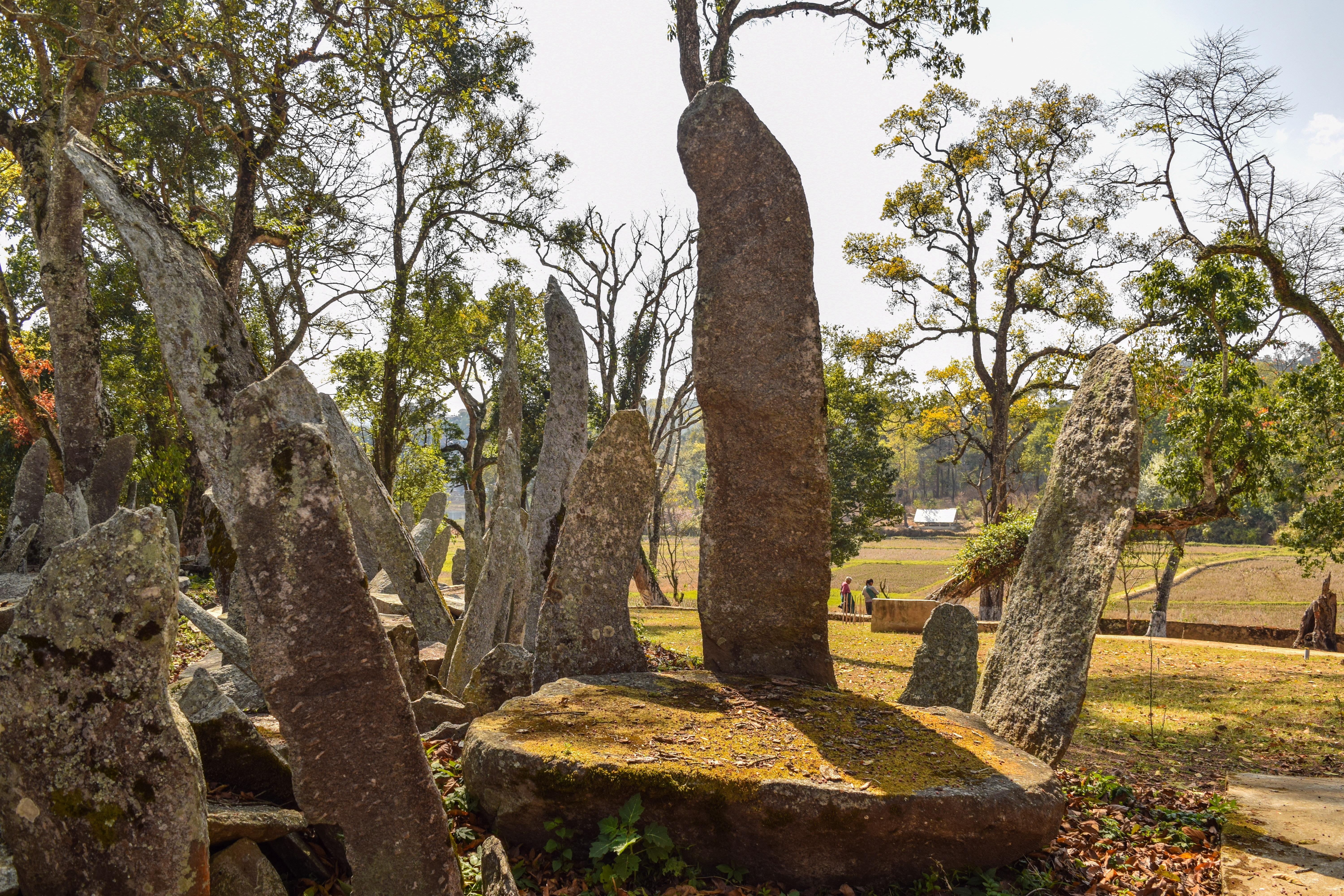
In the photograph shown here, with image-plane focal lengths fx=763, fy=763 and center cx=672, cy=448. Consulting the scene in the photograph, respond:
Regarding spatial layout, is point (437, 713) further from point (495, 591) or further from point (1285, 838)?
point (1285, 838)

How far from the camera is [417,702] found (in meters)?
5.20

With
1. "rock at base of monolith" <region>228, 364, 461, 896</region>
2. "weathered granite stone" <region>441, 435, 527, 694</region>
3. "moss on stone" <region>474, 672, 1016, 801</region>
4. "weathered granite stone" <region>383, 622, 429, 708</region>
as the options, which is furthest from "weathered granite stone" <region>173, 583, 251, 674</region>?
"rock at base of monolith" <region>228, 364, 461, 896</region>

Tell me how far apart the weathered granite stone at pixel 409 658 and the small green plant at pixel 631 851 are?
2077mm

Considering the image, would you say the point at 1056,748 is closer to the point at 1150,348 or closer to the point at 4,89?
the point at 1150,348

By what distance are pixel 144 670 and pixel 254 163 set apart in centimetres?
1104

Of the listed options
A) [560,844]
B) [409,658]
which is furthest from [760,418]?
[560,844]

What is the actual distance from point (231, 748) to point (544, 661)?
95.8 inches

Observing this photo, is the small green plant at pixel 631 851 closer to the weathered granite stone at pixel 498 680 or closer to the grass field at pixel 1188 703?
the weathered granite stone at pixel 498 680

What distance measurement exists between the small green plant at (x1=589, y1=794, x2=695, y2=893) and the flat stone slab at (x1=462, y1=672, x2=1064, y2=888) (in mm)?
64

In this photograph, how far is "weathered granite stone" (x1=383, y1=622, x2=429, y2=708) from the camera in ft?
16.7

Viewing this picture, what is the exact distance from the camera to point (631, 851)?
3.51 meters

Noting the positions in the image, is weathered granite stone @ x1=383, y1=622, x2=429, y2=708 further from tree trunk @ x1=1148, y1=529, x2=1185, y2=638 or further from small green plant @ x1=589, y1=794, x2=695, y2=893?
tree trunk @ x1=1148, y1=529, x2=1185, y2=638

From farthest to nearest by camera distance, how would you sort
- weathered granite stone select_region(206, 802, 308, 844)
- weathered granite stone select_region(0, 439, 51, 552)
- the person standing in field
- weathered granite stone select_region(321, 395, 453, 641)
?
the person standing in field → weathered granite stone select_region(0, 439, 51, 552) → weathered granite stone select_region(321, 395, 453, 641) → weathered granite stone select_region(206, 802, 308, 844)

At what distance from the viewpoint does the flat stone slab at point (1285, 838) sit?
371 cm
